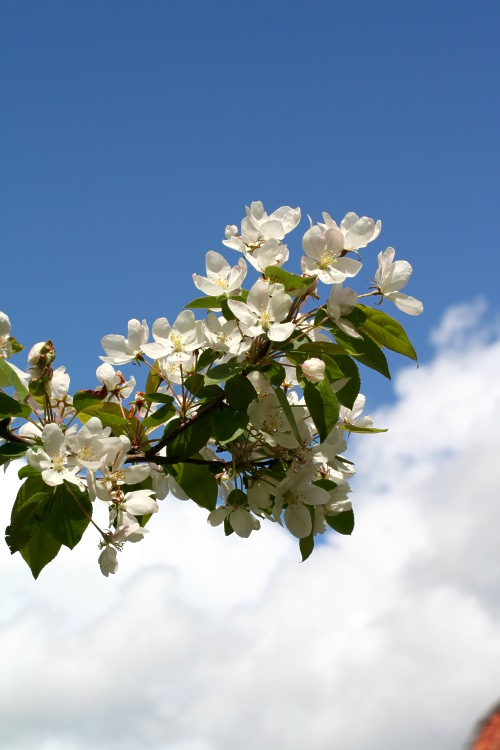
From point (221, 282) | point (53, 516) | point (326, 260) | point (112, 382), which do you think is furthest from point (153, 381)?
point (326, 260)

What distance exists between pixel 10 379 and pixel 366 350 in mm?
887

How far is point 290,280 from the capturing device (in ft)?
7.32

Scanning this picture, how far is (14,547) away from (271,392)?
0.76 metres

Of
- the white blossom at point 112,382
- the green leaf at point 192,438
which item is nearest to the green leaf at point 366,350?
the green leaf at point 192,438

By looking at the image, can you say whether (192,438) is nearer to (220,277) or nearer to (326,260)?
(220,277)

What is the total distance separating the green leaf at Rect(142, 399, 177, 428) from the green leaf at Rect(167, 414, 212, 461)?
93 millimetres

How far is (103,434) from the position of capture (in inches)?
86.6

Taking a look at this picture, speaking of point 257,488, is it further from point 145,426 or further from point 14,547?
point 14,547

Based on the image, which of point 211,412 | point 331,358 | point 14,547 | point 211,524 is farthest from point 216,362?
point 14,547

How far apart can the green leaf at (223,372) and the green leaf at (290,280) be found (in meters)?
0.22

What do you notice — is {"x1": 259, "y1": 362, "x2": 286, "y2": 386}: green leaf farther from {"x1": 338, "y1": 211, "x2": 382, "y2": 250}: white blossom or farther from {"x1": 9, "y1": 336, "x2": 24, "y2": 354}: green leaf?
{"x1": 9, "y1": 336, "x2": 24, "y2": 354}: green leaf

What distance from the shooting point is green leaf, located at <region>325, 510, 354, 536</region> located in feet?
8.47

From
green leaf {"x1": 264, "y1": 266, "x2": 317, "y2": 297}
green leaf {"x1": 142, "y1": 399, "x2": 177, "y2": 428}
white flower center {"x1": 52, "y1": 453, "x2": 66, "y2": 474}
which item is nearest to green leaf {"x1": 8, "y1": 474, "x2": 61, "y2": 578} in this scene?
white flower center {"x1": 52, "y1": 453, "x2": 66, "y2": 474}

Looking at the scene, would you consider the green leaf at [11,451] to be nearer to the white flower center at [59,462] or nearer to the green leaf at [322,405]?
the white flower center at [59,462]
